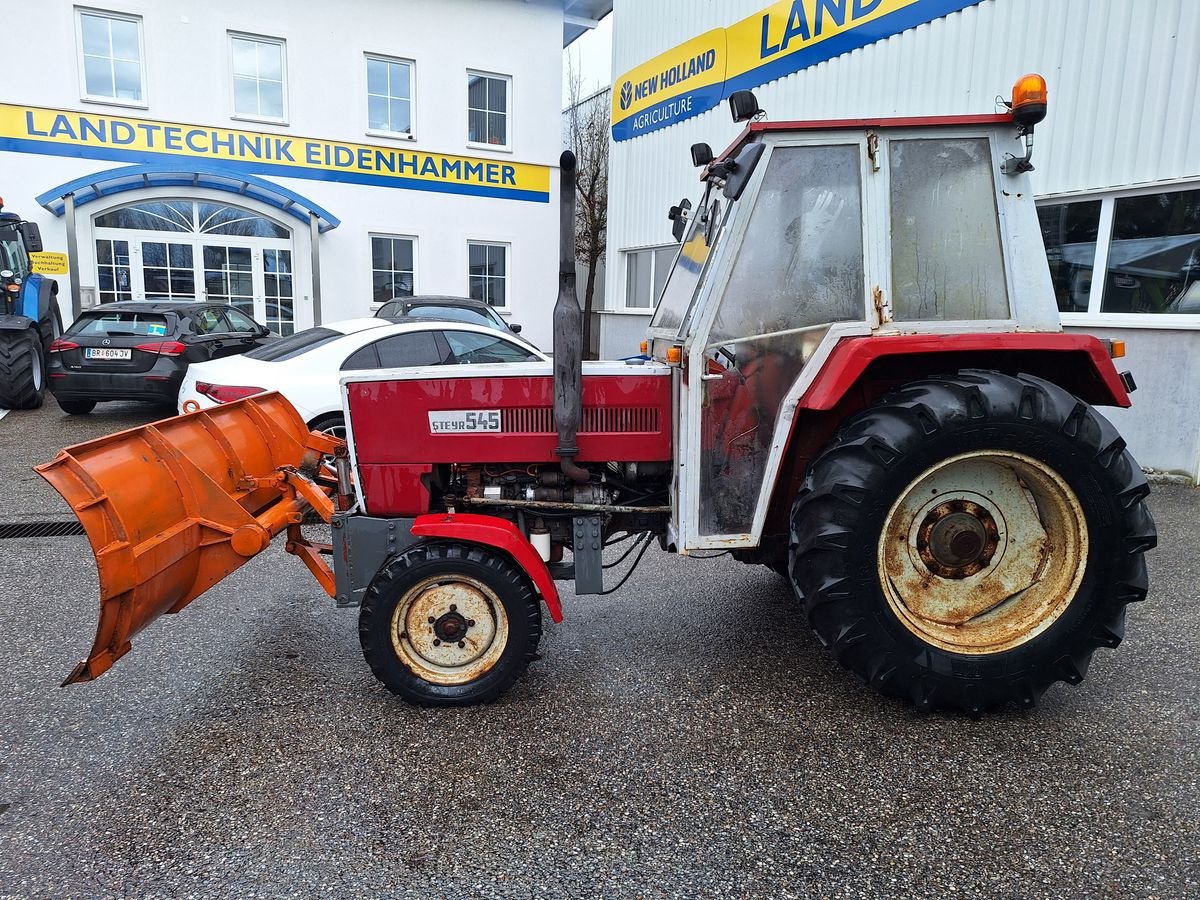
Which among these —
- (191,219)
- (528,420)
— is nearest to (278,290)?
(191,219)

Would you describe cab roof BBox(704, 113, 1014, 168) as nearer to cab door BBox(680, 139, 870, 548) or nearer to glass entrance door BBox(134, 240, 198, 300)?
cab door BBox(680, 139, 870, 548)

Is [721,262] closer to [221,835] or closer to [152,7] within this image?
[221,835]

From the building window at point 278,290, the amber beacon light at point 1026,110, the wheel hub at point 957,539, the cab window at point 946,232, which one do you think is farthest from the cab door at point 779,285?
the building window at point 278,290

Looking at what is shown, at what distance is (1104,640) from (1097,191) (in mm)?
5501

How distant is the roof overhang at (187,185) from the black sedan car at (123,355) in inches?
187

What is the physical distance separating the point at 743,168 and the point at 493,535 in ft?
5.57

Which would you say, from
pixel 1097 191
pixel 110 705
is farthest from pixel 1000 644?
pixel 1097 191

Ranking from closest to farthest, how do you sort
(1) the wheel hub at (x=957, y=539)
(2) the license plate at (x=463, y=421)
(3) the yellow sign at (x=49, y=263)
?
1. (1) the wheel hub at (x=957, y=539)
2. (2) the license plate at (x=463, y=421)
3. (3) the yellow sign at (x=49, y=263)

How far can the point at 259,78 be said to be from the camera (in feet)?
46.9

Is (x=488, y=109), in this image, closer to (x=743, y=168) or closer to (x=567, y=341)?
(x=743, y=168)

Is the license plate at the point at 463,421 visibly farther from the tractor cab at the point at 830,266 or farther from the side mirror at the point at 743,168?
the side mirror at the point at 743,168

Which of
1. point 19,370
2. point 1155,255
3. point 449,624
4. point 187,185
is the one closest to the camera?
point 449,624

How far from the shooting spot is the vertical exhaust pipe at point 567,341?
2.63 m

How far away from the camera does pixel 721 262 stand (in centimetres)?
297
